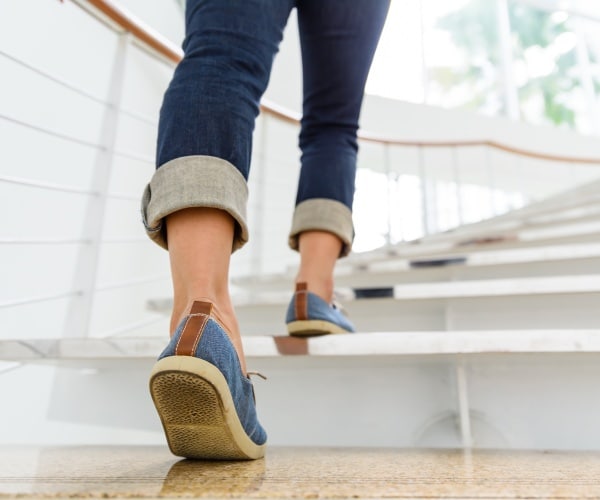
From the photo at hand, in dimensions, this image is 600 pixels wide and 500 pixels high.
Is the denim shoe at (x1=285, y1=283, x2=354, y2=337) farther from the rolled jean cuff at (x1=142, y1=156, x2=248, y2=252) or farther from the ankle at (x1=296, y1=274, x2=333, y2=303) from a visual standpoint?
the rolled jean cuff at (x1=142, y1=156, x2=248, y2=252)

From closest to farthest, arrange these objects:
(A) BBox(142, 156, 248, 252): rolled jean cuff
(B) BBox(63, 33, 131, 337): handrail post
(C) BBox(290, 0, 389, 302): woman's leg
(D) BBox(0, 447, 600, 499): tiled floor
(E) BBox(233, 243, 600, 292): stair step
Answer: (D) BBox(0, 447, 600, 499): tiled floor, (A) BBox(142, 156, 248, 252): rolled jean cuff, (C) BBox(290, 0, 389, 302): woman's leg, (B) BBox(63, 33, 131, 337): handrail post, (E) BBox(233, 243, 600, 292): stair step

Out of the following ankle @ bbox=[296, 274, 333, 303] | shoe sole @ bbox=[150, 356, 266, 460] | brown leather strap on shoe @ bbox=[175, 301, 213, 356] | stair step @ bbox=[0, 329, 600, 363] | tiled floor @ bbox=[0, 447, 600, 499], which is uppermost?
ankle @ bbox=[296, 274, 333, 303]

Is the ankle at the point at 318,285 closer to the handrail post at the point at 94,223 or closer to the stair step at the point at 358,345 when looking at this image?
the stair step at the point at 358,345

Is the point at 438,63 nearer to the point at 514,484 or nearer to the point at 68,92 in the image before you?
the point at 68,92

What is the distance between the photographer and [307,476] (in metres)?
0.36

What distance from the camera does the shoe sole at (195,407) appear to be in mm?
344

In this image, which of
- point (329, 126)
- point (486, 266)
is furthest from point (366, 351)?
point (486, 266)

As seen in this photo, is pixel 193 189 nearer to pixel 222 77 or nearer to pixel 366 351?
pixel 222 77

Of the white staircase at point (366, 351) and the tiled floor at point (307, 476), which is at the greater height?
the white staircase at point (366, 351)

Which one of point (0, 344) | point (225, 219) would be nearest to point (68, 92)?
point (0, 344)

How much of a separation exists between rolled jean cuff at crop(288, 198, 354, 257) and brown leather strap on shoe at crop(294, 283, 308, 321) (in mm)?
78

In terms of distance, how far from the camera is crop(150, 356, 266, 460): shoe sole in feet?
1.13

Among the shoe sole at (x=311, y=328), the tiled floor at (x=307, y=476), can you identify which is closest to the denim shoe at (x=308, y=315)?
the shoe sole at (x=311, y=328)

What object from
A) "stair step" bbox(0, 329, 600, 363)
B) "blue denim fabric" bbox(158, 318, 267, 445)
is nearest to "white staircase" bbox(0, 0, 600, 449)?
"stair step" bbox(0, 329, 600, 363)
